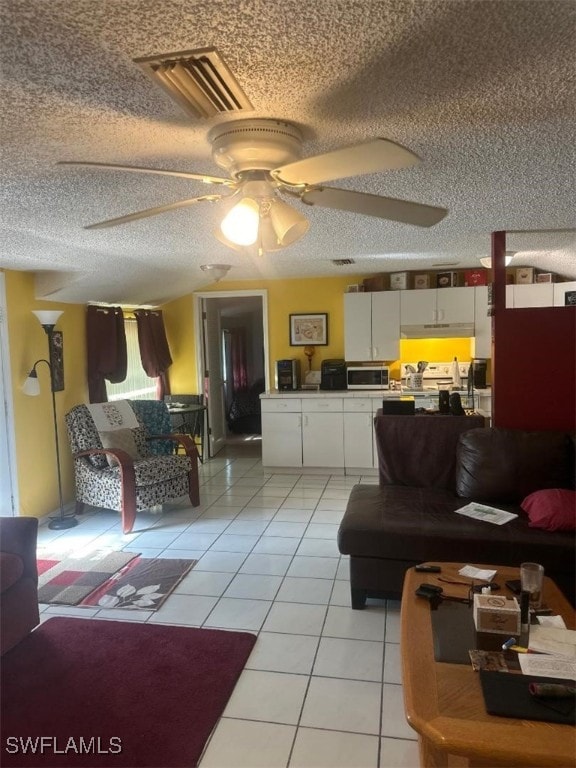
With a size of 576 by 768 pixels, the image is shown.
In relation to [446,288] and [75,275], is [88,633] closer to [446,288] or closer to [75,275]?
[75,275]

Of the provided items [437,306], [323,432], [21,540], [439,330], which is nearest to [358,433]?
[323,432]

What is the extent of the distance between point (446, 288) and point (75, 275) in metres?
3.78

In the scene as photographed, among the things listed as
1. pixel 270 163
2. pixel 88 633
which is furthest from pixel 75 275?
pixel 270 163

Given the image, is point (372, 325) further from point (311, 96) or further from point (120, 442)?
point (311, 96)

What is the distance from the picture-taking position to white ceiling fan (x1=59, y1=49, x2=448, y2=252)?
1.32 meters

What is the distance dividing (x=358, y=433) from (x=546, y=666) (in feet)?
13.0

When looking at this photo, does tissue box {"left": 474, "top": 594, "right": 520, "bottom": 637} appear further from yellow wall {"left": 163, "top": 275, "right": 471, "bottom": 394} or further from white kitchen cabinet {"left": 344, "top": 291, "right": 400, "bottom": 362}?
yellow wall {"left": 163, "top": 275, "right": 471, "bottom": 394}

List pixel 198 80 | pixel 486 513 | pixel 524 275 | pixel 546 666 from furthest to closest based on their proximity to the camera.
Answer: pixel 524 275 < pixel 486 513 < pixel 546 666 < pixel 198 80

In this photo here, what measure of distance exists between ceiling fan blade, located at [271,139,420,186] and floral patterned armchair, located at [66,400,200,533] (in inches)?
126

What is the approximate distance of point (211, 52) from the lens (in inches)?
47.3

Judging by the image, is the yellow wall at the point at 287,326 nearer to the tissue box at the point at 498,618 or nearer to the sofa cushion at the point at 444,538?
the sofa cushion at the point at 444,538

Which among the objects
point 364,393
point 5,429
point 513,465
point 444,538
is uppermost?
point 364,393

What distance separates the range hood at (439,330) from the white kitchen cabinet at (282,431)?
4.88ft

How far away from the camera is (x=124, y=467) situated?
4.20 metres
